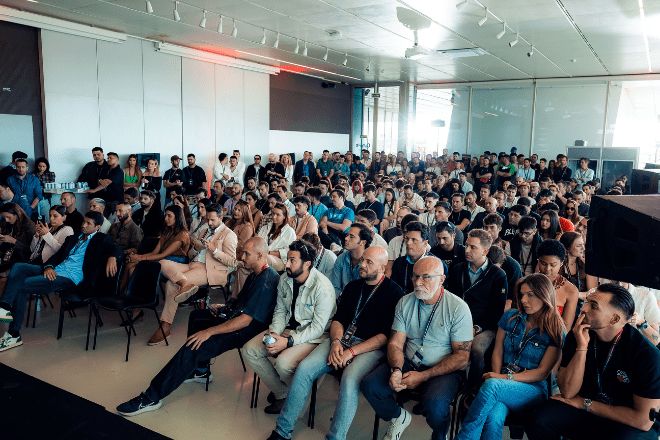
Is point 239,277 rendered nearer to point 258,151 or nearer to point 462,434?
point 462,434

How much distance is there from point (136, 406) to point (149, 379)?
582 millimetres

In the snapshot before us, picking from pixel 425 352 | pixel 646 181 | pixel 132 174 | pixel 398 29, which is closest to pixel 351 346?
pixel 425 352

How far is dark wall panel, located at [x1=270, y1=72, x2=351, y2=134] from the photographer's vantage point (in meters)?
13.5

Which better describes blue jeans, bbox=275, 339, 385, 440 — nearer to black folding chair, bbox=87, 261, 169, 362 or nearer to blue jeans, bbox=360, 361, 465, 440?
blue jeans, bbox=360, 361, 465, 440

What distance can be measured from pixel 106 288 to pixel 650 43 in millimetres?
9483

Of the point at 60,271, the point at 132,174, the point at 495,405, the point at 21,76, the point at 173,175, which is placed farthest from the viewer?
the point at 173,175

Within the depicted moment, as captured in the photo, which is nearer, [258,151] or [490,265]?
[490,265]

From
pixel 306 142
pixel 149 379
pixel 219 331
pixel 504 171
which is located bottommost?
pixel 149 379

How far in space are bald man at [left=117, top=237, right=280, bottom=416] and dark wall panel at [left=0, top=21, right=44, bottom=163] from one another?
Answer: 6428 millimetres

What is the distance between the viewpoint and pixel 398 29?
26.0 feet

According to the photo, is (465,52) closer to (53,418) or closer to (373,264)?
(373,264)

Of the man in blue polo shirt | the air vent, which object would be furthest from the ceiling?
the man in blue polo shirt

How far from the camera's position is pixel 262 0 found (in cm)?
647

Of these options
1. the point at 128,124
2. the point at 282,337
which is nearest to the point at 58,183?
Answer: the point at 128,124
